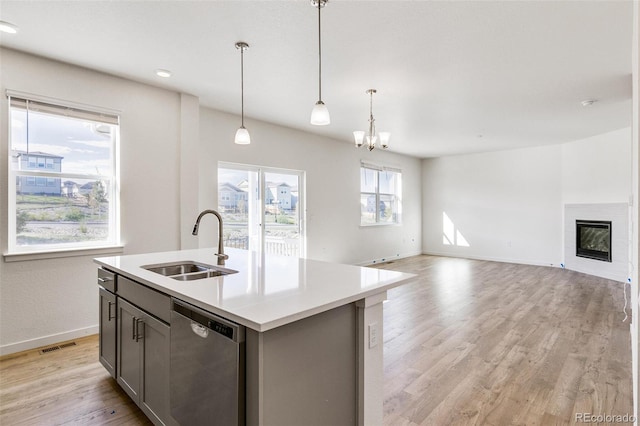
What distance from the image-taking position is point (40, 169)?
3086 mm

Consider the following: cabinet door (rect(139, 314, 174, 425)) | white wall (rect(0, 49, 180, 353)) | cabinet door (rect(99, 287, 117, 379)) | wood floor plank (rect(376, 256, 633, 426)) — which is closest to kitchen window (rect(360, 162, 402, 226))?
wood floor plank (rect(376, 256, 633, 426))

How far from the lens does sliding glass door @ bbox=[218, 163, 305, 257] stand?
4.88 meters

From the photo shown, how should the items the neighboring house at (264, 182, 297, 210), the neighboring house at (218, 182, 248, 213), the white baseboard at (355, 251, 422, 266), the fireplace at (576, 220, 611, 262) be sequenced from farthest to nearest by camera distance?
the white baseboard at (355, 251, 422, 266) < the fireplace at (576, 220, 611, 262) < the neighboring house at (264, 182, 297, 210) < the neighboring house at (218, 182, 248, 213)

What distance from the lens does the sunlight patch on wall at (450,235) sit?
845 centimetres

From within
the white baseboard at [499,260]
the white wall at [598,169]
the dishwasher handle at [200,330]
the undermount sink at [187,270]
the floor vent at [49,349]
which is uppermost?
the white wall at [598,169]

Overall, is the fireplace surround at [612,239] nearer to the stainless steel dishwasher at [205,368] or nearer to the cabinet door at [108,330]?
the stainless steel dishwasher at [205,368]

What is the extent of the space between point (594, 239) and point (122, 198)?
775 centimetres

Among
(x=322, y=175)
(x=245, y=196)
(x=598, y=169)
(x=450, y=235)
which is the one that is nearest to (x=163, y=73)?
(x=245, y=196)

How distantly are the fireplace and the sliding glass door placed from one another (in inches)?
214

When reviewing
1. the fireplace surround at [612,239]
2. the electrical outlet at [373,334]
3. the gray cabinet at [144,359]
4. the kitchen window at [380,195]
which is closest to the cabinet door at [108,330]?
the gray cabinet at [144,359]

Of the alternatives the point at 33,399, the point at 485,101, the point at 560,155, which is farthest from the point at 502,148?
the point at 33,399

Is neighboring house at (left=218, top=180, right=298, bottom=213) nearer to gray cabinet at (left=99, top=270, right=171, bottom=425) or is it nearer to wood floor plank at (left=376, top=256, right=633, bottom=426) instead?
wood floor plank at (left=376, top=256, right=633, bottom=426)

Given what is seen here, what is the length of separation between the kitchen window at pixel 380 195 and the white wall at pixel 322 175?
0.55 feet

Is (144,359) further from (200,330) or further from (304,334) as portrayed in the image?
(304,334)
